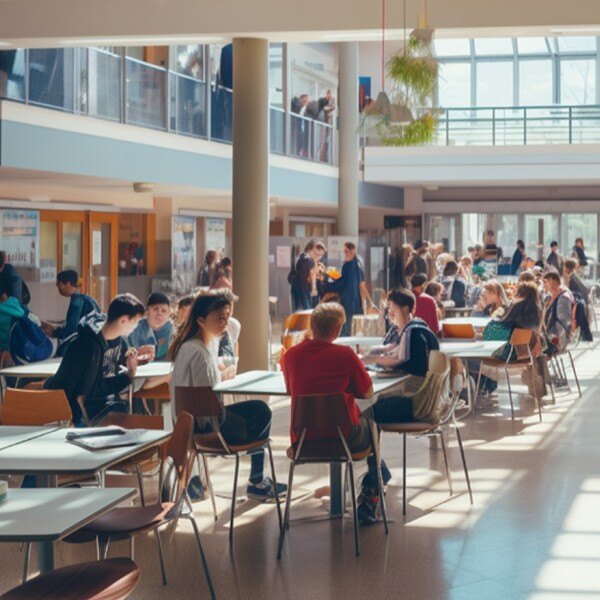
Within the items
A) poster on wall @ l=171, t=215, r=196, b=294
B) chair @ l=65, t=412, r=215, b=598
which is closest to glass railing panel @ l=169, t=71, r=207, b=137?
poster on wall @ l=171, t=215, r=196, b=294

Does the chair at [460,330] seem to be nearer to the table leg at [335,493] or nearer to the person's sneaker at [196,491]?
the person's sneaker at [196,491]

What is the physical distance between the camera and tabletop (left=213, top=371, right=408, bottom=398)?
6.93 meters

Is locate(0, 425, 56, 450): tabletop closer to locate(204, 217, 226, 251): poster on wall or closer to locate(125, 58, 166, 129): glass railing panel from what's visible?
locate(125, 58, 166, 129): glass railing panel

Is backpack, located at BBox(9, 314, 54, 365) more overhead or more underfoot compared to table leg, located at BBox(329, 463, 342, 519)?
more overhead

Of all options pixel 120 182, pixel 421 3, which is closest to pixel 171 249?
pixel 120 182

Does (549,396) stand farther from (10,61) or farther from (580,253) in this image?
(580,253)

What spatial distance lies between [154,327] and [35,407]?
2704 millimetres

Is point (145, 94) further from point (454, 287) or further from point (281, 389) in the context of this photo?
point (281, 389)

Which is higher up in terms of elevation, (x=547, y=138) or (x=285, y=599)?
(x=547, y=138)

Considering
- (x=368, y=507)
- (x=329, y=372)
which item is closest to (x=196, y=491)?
(x=368, y=507)

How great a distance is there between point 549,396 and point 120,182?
595cm

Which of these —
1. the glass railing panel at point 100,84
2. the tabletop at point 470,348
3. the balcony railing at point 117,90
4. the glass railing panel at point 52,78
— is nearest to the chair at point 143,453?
the tabletop at point 470,348

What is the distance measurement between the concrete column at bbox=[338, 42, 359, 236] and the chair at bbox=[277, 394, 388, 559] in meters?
15.9

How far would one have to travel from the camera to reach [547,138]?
24.4m
